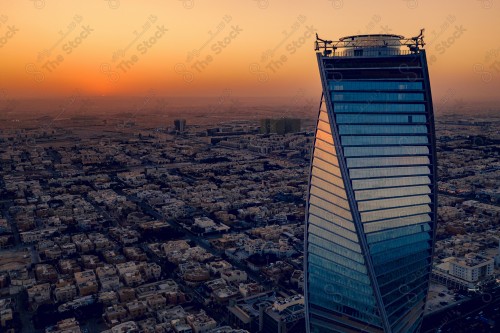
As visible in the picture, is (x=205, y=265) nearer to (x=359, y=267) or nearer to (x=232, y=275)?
(x=232, y=275)

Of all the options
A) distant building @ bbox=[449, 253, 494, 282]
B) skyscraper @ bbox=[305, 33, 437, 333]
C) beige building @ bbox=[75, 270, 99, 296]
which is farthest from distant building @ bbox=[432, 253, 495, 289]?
beige building @ bbox=[75, 270, 99, 296]

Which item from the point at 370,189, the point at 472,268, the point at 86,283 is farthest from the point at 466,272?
the point at 86,283

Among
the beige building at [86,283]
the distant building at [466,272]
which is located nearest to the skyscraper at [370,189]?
the distant building at [466,272]

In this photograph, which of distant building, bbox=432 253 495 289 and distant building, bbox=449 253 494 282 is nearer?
distant building, bbox=432 253 495 289

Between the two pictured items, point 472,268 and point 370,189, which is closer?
point 370,189

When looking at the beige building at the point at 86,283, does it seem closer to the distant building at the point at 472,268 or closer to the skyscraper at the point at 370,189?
the skyscraper at the point at 370,189

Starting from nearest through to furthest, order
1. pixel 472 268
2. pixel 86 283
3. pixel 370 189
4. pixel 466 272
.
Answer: pixel 370 189 → pixel 472 268 → pixel 466 272 → pixel 86 283

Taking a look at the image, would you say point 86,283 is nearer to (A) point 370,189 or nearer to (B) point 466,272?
(A) point 370,189

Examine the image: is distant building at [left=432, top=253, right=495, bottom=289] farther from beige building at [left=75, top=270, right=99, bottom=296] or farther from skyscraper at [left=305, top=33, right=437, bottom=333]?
beige building at [left=75, top=270, right=99, bottom=296]
